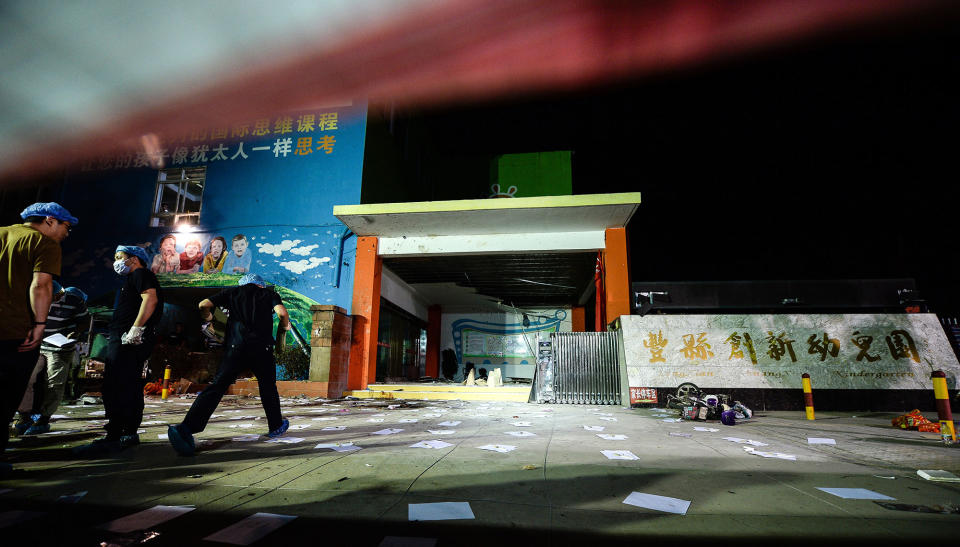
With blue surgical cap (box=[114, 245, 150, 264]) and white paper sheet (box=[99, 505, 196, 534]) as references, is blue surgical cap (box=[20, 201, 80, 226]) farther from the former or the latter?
white paper sheet (box=[99, 505, 196, 534])

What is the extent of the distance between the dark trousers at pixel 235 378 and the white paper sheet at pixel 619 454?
3196 millimetres

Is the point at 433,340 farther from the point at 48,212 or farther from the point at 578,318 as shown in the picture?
the point at 48,212

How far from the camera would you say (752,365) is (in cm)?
789

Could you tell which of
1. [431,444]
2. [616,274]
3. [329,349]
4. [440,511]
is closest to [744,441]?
[431,444]

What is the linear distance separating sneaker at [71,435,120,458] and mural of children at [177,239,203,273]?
35.1 ft

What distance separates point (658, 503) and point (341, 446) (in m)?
2.80

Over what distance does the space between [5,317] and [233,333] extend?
1438 mm

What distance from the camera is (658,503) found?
2080 mm

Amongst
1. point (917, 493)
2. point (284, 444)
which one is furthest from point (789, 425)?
point (284, 444)

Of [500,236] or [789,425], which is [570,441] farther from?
[500,236]

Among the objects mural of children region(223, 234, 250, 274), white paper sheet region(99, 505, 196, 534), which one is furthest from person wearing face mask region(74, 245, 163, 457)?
mural of children region(223, 234, 250, 274)

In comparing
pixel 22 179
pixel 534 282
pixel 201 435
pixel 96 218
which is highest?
pixel 22 179

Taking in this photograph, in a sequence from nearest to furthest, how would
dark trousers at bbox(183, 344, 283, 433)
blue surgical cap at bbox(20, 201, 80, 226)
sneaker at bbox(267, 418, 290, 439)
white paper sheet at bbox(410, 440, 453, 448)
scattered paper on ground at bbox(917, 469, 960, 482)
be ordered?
scattered paper on ground at bbox(917, 469, 960, 482) → blue surgical cap at bbox(20, 201, 80, 226) → dark trousers at bbox(183, 344, 283, 433) → white paper sheet at bbox(410, 440, 453, 448) → sneaker at bbox(267, 418, 290, 439)

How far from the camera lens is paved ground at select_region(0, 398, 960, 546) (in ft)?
5.55
